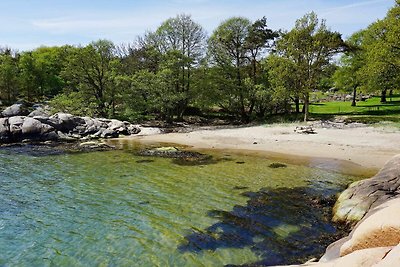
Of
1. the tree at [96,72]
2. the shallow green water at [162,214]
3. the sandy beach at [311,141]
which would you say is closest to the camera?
the shallow green water at [162,214]

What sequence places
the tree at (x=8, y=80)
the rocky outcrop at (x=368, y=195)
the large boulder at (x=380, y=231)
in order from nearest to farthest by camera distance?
1. the large boulder at (x=380, y=231)
2. the rocky outcrop at (x=368, y=195)
3. the tree at (x=8, y=80)

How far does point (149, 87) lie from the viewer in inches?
1900

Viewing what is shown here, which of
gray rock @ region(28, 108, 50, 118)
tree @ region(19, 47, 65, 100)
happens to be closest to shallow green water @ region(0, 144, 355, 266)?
gray rock @ region(28, 108, 50, 118)

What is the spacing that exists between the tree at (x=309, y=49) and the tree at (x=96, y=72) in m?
25.0

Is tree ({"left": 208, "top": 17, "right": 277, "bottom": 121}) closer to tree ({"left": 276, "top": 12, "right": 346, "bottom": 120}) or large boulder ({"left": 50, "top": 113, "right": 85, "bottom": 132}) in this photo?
tree ({"left": 276, "top": 12, "right": 346, "bottom": 120})

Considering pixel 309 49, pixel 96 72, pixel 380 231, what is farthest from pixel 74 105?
pixel 380 231

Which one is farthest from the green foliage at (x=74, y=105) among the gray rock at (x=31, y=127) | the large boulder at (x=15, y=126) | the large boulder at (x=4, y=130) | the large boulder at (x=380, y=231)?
the large boulder at (x=380, y=231)

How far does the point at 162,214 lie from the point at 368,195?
8.09 meters

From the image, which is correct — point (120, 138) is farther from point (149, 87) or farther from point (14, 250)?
point (14, 250)

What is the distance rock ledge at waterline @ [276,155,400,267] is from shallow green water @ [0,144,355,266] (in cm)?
117

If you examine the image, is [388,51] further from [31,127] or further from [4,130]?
[4,130]

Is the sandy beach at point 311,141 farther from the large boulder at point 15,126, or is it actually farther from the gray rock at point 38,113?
the gray rock at point 38,113

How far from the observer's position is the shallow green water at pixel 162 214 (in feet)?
34.4

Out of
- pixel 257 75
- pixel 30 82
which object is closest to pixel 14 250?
pixel 257 75
